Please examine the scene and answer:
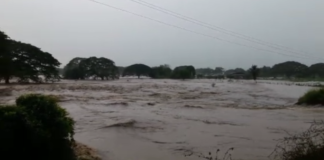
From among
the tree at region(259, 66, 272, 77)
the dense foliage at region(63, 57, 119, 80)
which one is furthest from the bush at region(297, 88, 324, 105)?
the tree at region(259, 66, 272, 77)

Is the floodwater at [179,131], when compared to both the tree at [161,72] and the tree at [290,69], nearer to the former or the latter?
the tree at [161,72]

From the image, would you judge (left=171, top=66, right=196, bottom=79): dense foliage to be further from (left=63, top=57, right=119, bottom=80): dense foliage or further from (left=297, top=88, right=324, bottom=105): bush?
(left=297, top=88, right=324, bottom=105): bush

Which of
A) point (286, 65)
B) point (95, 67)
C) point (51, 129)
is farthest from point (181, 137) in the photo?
point (286, 65)

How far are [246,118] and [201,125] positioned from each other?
12.6 feet

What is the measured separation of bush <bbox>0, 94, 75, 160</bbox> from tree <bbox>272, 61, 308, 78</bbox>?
357ft

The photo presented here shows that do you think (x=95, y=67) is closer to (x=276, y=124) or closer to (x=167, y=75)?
(x=167, y=75)

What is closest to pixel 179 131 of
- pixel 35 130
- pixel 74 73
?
pixel 35 130

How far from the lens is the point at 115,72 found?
264 ft

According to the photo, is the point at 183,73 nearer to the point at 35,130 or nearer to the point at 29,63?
the point at 29,63

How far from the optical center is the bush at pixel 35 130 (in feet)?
19.5

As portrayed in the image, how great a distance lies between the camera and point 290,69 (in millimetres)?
111250

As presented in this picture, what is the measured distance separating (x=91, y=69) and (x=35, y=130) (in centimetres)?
6842

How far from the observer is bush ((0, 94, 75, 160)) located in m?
5.93

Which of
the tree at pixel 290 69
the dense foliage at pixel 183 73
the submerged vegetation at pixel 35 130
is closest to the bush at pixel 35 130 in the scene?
the submerged vegetation at pixel 35 130
